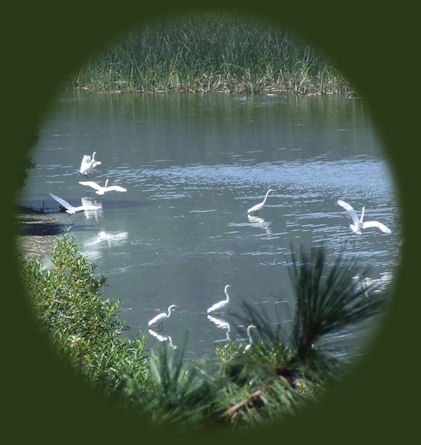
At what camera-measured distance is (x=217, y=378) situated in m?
1.95

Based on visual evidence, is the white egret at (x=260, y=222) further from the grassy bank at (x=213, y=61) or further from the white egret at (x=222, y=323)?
the grassy bank at (x=213, y=61)

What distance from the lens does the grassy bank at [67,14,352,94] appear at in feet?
62.5

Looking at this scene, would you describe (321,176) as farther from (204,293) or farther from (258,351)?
(258,351)

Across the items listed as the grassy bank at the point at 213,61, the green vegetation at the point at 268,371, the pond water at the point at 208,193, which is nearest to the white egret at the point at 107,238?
the pond water at the point at 208,193

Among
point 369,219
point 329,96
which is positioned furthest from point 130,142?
point 369,219

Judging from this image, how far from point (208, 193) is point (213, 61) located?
300 inches

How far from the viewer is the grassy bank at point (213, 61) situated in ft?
62.5

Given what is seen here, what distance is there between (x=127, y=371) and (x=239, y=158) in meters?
11.7

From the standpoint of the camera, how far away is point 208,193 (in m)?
12.6

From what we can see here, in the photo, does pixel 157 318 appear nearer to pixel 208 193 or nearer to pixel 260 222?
pixel 260 222

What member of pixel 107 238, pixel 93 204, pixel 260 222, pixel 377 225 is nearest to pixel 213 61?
pixel 93 204

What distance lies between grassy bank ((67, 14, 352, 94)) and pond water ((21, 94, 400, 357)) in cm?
34

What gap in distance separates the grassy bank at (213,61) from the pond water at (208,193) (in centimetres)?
34

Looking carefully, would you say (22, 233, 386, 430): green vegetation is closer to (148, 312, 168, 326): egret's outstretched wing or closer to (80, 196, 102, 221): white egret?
(148, 312, 168, 326): egret's outstretched wing
